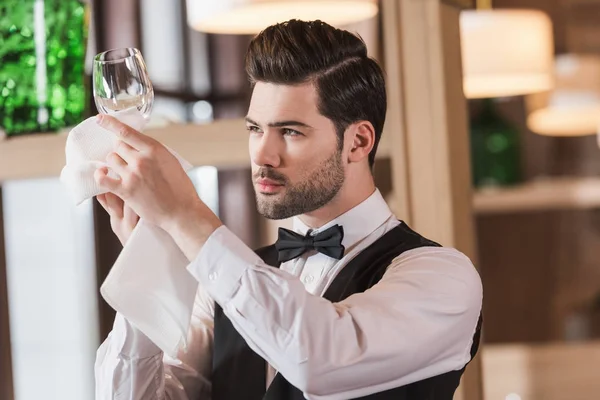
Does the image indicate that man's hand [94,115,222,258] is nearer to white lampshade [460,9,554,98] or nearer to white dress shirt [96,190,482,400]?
white dress shirt [96,190,482,400]

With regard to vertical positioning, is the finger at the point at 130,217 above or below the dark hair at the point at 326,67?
below

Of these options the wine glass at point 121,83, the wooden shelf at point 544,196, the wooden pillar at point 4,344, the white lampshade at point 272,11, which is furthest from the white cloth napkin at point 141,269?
the wooden shelf at point 544,196

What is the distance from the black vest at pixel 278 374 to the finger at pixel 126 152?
15.5 inches

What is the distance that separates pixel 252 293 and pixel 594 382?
7.90ft

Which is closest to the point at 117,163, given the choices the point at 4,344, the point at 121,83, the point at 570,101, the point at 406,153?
the point at 121,83

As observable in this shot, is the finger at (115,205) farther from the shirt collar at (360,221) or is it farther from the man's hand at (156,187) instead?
the shirt collar at (360,221)

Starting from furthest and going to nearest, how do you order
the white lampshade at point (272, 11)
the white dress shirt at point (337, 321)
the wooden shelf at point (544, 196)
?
1. the wooden shelf at point (544, 196)
2. the white lampshade at point (272, 11)
3. the white dress shirt at point (337, 321)

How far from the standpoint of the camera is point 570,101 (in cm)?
375

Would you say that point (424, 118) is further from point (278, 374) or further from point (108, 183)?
point (108, 183)

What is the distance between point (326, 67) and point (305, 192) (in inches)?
7.3

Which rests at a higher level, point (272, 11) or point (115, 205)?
point (272, 11)

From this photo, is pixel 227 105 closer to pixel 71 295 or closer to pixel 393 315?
pixel 71 295

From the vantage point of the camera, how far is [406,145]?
1.84 metres

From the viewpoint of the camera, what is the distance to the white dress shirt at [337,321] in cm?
129
